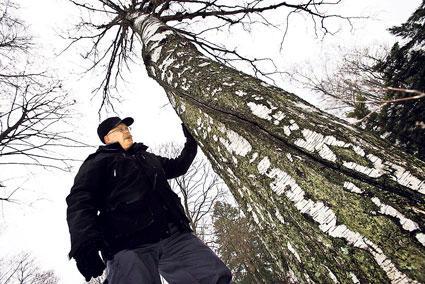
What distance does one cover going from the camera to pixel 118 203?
190cm

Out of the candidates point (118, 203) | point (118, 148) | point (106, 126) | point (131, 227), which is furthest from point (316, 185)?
point (106, 126)

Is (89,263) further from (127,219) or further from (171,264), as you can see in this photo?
(171,264)

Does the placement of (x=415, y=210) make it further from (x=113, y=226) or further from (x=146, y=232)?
(x=113, y=226)

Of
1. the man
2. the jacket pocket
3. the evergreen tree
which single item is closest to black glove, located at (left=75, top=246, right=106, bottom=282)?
the man

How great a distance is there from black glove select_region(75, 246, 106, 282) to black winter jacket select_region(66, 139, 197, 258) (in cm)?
4

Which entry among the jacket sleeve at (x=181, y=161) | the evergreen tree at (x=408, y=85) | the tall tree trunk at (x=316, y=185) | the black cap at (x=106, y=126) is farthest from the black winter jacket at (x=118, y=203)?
the evergreen tree at (x=408, y=85)

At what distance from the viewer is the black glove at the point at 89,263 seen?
157 cm

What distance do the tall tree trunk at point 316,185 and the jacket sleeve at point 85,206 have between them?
2.51 ft

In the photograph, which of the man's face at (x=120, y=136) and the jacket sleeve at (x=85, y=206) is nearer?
the jacket sleeve at (x=85, y=206)

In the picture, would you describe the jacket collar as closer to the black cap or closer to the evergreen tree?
the black cap

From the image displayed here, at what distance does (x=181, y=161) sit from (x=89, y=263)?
117 cm

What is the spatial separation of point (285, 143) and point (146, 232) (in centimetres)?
117

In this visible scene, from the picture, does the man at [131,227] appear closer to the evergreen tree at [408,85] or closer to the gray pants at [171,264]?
the gray pants at [171,264]

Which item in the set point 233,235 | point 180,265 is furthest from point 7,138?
point 233,235
